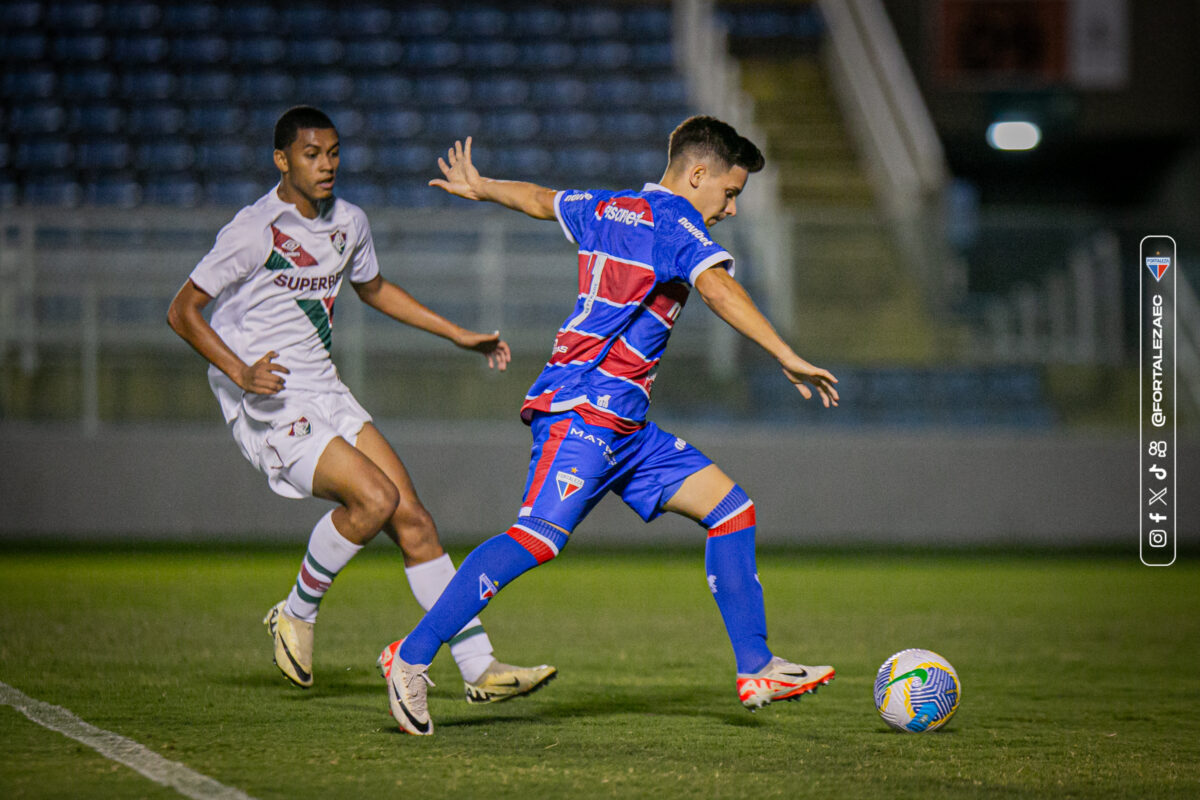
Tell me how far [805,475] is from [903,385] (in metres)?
1.09

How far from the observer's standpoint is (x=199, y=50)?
17.4 metres

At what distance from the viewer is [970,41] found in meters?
19.0

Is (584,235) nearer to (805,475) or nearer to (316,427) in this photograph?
(316,427)

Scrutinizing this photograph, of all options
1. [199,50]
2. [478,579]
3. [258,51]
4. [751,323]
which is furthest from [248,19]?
[751,323]

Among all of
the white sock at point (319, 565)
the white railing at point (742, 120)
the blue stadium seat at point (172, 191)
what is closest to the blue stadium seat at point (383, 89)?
the blue stadium seat at point (172, 191)

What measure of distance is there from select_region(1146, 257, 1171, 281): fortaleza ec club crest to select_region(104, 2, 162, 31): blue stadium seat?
1208cm

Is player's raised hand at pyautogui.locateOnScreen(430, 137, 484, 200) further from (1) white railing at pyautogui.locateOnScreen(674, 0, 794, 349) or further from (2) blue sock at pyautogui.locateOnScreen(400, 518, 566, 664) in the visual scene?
(1) white railing at pyautogui.locateOnScreen(674, 0, 794, 349)

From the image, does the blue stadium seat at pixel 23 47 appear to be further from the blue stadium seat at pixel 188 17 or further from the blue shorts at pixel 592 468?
the blue shorts at pixel 592 468

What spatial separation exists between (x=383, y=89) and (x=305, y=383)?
41.1 ft

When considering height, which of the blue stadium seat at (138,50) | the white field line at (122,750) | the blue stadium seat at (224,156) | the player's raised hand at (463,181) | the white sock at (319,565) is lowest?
the white field line at (122,750)

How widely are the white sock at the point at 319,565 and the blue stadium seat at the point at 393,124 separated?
11.9 meters

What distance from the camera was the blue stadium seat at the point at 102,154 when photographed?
15.7 metres

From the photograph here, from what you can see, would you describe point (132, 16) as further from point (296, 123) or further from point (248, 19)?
point (296, 123)

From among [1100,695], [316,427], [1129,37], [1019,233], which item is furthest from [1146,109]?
[316,427]
